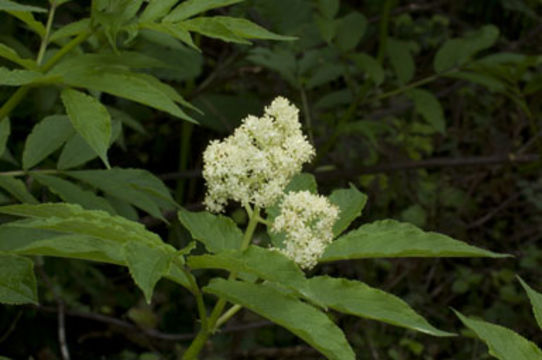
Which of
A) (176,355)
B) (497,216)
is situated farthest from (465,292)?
(176,355)

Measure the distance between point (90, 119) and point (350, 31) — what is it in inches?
82.1

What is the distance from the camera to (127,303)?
13.9ft

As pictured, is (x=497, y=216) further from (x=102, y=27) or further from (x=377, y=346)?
(x=102, y=27)

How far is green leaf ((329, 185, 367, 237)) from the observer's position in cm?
159

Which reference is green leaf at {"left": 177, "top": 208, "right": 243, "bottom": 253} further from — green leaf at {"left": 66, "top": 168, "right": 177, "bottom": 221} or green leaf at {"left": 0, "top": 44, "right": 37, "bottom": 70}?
green leaf at {"left": 0, "top": 44, "right": 37, "bottom": 70}

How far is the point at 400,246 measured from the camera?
1299 millimetres

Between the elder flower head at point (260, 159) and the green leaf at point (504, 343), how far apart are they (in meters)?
0.46

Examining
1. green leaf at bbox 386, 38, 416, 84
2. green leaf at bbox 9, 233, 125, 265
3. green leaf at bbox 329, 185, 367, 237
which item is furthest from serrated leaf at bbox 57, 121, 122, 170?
green leaf at bbox 386, 38, 416, 84

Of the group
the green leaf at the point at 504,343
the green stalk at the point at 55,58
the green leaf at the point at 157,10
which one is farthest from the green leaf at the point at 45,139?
the green leaf at the point at 504,343

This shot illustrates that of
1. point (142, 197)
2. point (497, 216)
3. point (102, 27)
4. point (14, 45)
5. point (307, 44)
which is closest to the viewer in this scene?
point (102, 27)

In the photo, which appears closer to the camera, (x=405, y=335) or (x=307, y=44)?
(x=307, y=44)

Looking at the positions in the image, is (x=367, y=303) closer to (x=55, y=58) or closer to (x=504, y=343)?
(x=504, y=343)

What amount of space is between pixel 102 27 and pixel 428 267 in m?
3.89

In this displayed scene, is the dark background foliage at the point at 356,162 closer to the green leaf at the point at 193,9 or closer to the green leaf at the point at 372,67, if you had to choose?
the green leaf at the point at 372,67
